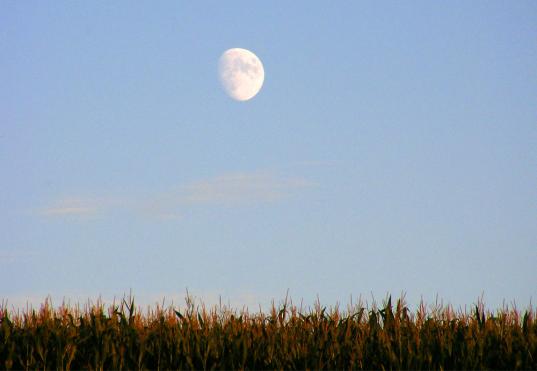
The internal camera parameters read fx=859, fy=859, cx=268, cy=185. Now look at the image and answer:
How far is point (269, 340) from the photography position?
13703 mm

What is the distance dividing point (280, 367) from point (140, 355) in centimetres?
215

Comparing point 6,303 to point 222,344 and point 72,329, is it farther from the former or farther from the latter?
point 222,344

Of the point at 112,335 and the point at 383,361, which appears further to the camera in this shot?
the point at 112,335

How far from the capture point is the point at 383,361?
1313cm

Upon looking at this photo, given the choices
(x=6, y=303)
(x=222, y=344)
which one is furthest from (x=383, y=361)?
(x=6, y=303)

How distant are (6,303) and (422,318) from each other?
24.2 feet

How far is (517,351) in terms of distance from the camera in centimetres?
1365

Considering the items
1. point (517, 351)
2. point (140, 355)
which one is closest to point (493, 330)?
point (517, 351)

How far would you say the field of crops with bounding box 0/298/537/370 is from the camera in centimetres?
1316

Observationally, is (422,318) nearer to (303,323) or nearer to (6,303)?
(303,323)

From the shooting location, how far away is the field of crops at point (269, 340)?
1316 cm

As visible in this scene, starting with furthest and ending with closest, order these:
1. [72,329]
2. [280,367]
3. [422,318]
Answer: [422,318] → [72,329] → [280,367]

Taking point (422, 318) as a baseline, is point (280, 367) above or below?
below

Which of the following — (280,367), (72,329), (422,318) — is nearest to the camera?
(280,367)
